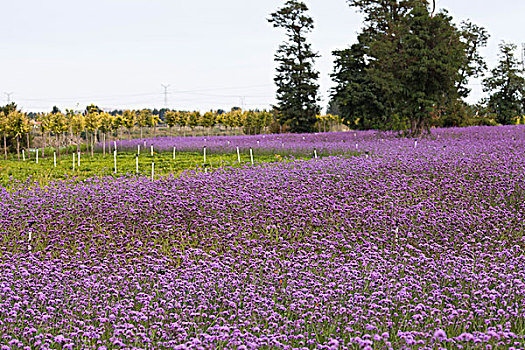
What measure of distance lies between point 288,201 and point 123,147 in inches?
995

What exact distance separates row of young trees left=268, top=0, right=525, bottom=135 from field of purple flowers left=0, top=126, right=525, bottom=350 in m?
13.4

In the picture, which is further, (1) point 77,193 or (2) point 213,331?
(1) point 77,193

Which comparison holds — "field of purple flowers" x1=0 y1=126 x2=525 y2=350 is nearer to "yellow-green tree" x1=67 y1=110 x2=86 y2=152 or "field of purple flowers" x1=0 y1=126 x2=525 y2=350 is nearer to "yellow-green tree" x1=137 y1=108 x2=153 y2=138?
"yellow-green tree" x1=67 y1=110 x2=86 y2=152

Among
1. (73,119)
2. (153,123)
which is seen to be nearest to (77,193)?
(73,119)

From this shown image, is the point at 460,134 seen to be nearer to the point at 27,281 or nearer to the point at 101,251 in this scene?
the point at 101,251

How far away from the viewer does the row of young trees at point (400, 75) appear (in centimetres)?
2605

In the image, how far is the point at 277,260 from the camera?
6141 millimetres

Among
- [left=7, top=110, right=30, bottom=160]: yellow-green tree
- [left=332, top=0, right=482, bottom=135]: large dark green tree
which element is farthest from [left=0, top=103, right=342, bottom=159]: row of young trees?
[left=332, top=0, right=482, bottom=135]: large dark green tree

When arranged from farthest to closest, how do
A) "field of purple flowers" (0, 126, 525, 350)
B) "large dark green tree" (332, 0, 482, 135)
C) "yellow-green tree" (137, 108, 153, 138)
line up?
"yellow-green tree" (137, 108, 153, 138) < "large dark green tree" (332, 0, 482, 135) < "field of purple flowers" (0, 126, 525, 350)

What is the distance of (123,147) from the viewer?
33031 mm

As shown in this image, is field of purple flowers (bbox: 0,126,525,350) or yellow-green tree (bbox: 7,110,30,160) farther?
yellow-green tree (bbox: 7,110,30,160)

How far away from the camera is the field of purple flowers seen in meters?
4.27

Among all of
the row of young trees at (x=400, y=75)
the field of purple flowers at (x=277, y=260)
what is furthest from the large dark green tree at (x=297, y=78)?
the field of purple flowers at (x=277, y=260)

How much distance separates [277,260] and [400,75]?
22.6 meters
